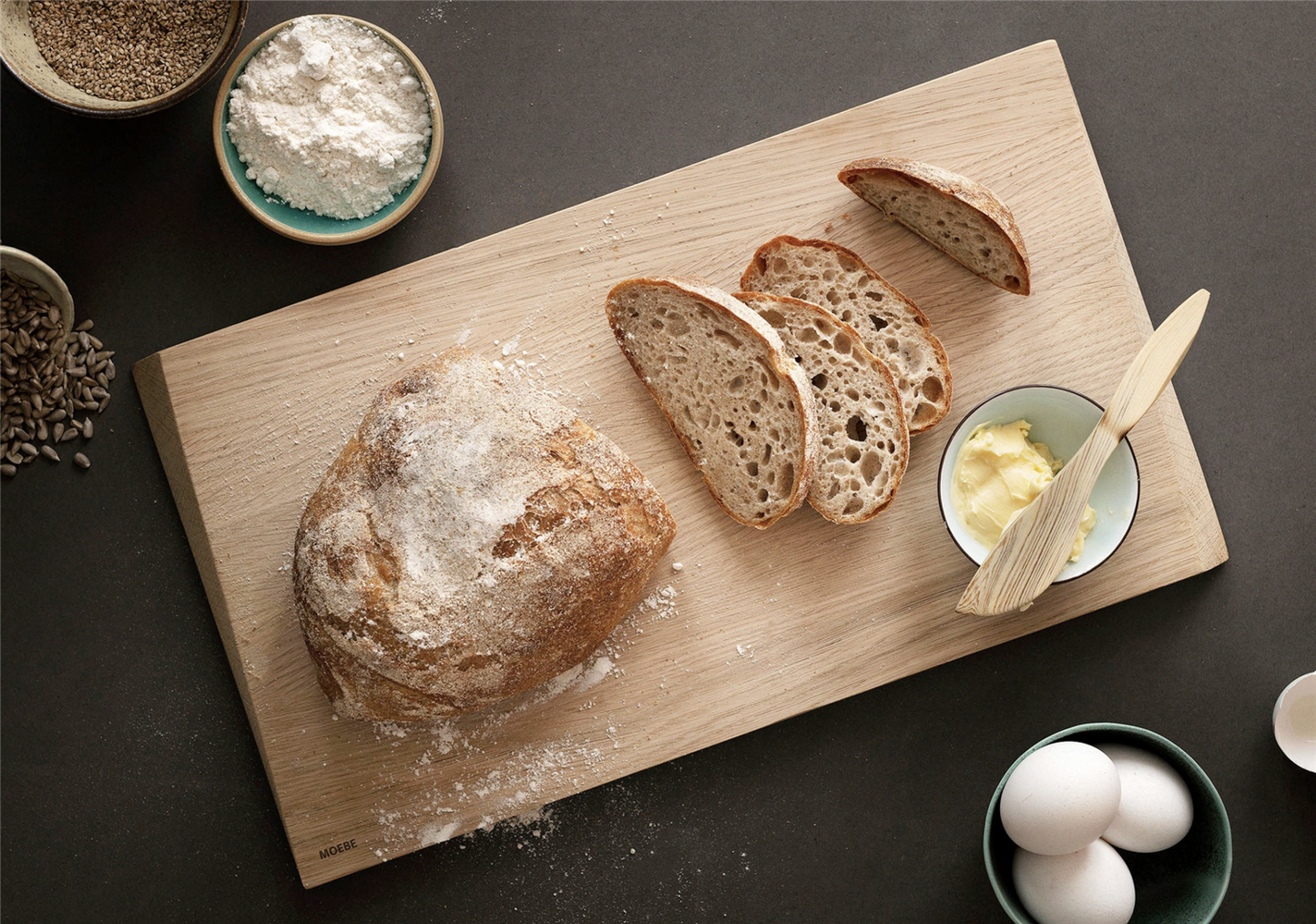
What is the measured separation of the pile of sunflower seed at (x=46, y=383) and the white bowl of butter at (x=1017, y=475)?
217cm

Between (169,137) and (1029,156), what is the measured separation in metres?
2.22

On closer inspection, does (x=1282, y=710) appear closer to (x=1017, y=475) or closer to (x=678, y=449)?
→ (x=1017, y=475)

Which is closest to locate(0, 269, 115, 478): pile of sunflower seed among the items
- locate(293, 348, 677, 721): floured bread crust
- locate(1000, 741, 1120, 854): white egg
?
locate(293, 348, 677, 721): floured bread crust

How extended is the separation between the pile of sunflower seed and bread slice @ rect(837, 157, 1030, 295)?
1980mm

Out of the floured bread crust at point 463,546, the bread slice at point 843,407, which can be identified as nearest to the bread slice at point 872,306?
the bread slice at point 843,407

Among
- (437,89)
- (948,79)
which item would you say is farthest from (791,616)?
(437,89)

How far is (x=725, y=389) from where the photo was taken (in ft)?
6.86

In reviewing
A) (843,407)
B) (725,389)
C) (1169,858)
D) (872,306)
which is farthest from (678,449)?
(1169,858)

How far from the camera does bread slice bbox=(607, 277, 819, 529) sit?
1993 millimetres

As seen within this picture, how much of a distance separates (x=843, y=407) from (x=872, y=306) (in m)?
0.27

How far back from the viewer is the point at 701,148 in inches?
91.1

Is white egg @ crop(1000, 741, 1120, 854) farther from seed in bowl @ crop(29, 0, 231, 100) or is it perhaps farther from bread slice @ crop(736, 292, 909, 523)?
seed in bowl @ crop(29, 0, 231, 100)

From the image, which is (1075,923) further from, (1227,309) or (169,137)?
(169,137)

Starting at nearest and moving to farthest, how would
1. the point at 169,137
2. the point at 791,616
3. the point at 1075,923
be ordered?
1. the point at 1075,923
2. the point at 791,616
3. the point at 169,137
